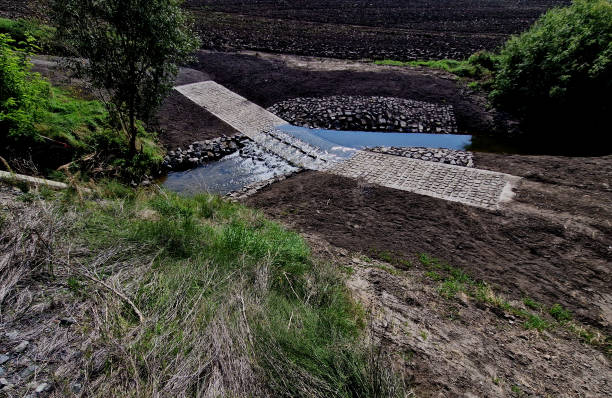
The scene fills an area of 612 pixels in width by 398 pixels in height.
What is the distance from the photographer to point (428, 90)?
59.4 ft

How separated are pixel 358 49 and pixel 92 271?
2383 centimetres

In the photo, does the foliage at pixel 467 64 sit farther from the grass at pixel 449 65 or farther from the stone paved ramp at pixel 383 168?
the stone paved ramp at pixel 383 168

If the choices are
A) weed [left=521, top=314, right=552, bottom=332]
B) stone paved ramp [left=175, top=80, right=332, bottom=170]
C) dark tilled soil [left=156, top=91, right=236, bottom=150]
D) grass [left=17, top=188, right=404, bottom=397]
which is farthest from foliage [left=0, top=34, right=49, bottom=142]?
weed [left=521, top=314, right=552, bottom=332]

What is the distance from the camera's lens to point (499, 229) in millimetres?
8859

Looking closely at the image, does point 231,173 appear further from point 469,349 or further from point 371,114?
point 469,349

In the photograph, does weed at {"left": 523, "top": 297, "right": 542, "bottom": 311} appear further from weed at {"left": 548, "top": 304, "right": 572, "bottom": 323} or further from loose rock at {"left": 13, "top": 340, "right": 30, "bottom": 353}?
loose rock at {"left": 13, "top": 340, "right": 30, "bottom": 353}

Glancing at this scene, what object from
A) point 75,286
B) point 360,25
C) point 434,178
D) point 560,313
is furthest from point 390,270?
point 360,25

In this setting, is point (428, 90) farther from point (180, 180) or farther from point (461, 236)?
point (180, 180)

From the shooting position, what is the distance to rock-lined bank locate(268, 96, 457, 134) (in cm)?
1572

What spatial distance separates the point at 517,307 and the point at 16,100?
13.3 meters

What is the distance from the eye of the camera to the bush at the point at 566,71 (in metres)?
12.5

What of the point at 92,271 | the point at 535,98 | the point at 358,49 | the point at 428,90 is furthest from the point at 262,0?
the point at 92,271

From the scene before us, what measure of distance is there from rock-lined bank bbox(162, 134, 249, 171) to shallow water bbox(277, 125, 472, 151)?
2428 millimetres

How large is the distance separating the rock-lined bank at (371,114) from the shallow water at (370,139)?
33 centimetres
